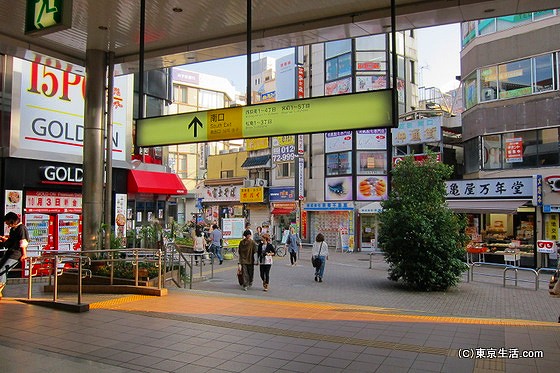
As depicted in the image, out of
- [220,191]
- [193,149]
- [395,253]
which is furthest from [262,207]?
[395,253]

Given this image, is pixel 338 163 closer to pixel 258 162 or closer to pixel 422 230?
pixel 258 162

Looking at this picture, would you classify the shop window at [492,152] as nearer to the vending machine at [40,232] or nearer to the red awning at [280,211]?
the red awning at [280,211]

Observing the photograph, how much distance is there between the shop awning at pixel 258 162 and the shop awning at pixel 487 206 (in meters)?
19.2

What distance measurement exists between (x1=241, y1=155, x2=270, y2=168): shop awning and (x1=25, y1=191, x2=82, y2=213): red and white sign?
83.8ft

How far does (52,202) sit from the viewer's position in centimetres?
1342

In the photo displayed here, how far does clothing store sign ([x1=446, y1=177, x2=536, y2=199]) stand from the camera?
2056 cm

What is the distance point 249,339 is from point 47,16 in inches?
204

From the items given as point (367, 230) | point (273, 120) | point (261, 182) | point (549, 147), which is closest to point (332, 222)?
point (367, 230)

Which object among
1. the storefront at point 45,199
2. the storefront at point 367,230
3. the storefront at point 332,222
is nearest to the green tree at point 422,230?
the storefront at point 45,199

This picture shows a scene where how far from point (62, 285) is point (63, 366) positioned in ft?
17.9

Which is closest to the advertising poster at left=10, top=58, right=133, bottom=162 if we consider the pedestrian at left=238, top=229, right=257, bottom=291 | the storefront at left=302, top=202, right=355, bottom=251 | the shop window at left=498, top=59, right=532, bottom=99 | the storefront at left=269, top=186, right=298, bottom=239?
the pedestrian at left=238, top=229, right=257, bottom=291

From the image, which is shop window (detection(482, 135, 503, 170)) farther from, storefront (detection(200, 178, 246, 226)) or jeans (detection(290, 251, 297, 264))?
storefront (detection(200, 178, 246, 226))

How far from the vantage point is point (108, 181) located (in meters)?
10.5

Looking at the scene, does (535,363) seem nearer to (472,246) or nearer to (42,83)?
(42,83)
